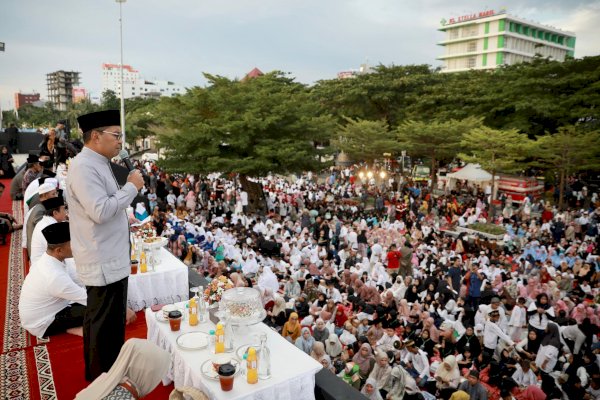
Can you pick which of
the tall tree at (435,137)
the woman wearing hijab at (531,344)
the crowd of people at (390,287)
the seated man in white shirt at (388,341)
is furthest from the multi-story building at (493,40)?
the seated man in white shirt at (388,341)

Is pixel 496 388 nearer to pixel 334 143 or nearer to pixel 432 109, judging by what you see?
pixel 334 143

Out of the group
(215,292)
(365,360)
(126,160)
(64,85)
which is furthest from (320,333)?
(64,85)

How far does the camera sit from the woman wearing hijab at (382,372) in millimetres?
5742

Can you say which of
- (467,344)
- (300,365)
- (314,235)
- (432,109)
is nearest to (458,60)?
(432,109)

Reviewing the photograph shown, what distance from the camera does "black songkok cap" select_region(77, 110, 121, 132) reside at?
7.89ft

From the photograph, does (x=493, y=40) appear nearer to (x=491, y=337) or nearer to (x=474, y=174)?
(x=474, y=174)

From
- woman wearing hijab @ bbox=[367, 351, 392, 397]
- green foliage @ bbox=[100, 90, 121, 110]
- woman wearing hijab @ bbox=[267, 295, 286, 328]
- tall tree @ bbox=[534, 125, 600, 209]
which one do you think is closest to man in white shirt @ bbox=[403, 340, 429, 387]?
woman wearing hijab @ bbox=[367, 351, 392, 397]

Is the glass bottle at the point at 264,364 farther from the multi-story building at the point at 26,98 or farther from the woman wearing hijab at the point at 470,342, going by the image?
the multi-story building at the point at 26,98

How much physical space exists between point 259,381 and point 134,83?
112283 mm

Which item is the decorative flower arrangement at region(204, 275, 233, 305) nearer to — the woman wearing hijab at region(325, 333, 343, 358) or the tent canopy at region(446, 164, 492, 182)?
the woman wearing hijab at region(325, 333, 343, 358)

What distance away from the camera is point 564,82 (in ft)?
A: 69.5

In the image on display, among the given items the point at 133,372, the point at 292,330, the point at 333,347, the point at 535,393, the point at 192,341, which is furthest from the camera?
the point at 333,347

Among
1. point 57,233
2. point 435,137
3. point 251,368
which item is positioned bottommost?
point 251,368

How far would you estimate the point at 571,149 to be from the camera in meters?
18.0
